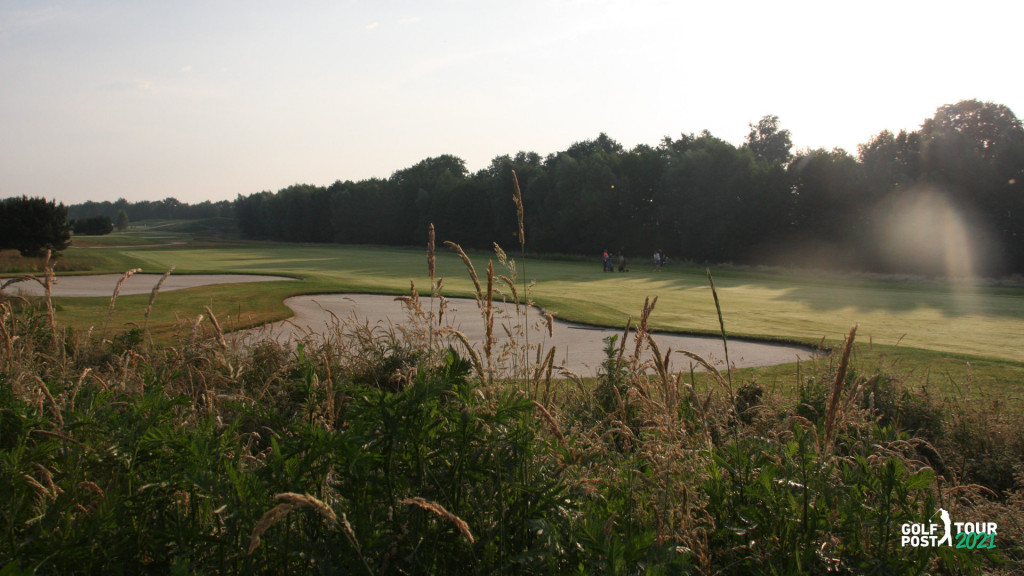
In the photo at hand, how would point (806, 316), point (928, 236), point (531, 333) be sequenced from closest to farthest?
1. point (531, 333)
2. point (806, 316)
3. point (928, 236)

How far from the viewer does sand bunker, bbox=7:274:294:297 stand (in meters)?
20.1

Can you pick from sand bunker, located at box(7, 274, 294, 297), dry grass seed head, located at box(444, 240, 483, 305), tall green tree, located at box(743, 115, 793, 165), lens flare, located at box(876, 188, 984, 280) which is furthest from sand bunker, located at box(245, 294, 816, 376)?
tall green tree, located at box(743, 115, 793, 165)

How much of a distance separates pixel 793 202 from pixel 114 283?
4839 centimetres

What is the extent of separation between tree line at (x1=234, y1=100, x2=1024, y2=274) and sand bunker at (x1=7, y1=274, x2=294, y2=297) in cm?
4082

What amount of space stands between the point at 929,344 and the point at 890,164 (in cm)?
4087

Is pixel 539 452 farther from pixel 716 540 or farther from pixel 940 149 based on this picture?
pixel 940 149

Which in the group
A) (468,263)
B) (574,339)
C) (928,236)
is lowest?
(574,339)

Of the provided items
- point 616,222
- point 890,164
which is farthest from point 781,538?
point 616,222

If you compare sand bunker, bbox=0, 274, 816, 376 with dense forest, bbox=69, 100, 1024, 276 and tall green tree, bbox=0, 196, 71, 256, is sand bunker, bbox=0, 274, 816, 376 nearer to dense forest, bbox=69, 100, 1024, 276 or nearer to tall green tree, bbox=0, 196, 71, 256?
tall green tree, bbox=0, 196, 71, 256

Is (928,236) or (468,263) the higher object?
(928,236)

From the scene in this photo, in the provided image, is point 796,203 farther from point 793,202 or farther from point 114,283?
point 114,283

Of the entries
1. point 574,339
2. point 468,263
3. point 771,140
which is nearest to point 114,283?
point 574,339

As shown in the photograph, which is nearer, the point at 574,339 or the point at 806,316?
the point at 574,339

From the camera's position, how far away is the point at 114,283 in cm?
2423
